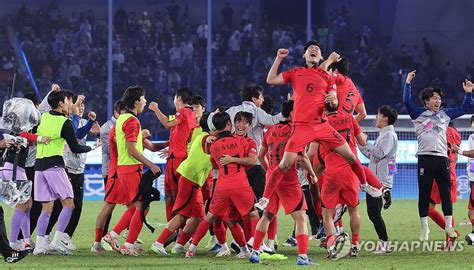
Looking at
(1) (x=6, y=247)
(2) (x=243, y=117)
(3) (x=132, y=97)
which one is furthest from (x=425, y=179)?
(1) (x=6, y=247)

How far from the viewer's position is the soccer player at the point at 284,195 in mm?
10898

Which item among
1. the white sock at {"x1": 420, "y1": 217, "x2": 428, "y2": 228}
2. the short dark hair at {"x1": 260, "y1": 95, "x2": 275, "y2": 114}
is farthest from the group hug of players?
the short dark hair at {"x1": 260, "y1": 95, "x2": 275, "y2": 114}

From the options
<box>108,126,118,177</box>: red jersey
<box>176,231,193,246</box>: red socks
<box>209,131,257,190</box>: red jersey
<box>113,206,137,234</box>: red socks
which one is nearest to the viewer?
<box>209,131,257,190</box>: red jersey

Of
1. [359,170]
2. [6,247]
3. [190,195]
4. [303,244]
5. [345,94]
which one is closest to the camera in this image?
[6,247]

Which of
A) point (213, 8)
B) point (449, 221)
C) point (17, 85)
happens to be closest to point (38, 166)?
point (449, 221)

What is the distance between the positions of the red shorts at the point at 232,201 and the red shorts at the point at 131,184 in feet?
3.89

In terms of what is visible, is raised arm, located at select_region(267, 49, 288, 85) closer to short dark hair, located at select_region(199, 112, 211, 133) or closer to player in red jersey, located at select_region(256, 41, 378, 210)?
player in red jersey, located at select_region(256, 41, 378, 210)

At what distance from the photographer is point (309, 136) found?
10977 millimetres

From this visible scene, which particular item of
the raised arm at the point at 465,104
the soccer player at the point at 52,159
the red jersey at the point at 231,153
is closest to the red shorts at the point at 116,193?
the soccer player at the point at 52,159

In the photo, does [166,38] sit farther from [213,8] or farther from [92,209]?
[92,209]

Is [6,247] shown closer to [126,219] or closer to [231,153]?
→ [126,219]

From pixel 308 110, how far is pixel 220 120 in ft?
3.34

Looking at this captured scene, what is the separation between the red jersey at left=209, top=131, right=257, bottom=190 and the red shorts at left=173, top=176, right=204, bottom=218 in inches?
29.0

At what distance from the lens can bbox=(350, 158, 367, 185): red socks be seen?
11453mm
